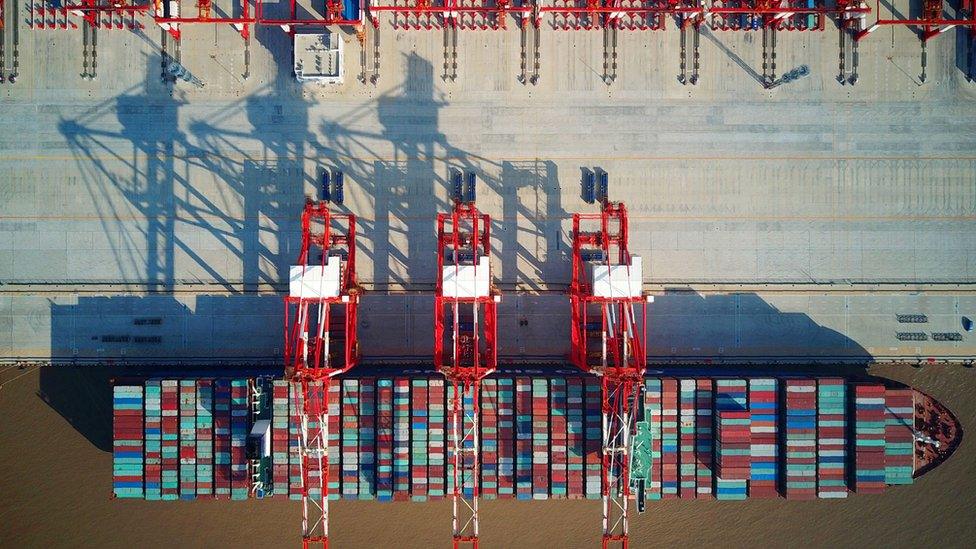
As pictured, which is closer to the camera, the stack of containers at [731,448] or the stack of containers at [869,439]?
the stack of containers at [731,448]

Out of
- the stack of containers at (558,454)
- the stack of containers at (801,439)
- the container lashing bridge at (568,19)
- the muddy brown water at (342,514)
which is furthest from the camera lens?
the muddy brown water at (342,514)

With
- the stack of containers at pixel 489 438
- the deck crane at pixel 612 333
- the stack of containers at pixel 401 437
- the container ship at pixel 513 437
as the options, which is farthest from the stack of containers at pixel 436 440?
the deck crane at pixel 612 333

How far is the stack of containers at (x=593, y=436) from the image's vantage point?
35719 millimetres

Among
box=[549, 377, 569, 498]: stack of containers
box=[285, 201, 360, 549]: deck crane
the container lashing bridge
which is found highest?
the container lashing bridge

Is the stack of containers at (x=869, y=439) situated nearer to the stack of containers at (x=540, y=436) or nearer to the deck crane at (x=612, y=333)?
the deck crane at (x=612, y=333)

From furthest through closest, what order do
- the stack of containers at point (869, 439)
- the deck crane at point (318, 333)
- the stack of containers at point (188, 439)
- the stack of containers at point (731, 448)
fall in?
1. the stack of containers at point (188, 439)
2. the stack of containers at point (869, 439)
3. the stack of containers at point (731, 448)
4. the deck crane at point (318, 333)

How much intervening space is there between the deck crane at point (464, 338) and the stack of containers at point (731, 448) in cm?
1688

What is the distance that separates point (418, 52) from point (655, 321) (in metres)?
28.2

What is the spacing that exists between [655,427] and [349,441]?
73.5 feet

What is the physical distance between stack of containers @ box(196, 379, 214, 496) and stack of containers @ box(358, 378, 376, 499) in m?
10.9

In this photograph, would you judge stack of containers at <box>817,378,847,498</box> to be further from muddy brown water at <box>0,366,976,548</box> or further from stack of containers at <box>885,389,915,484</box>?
muddy brown water at <box>0,366,976,548</box>

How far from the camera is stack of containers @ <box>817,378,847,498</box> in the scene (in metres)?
35.5

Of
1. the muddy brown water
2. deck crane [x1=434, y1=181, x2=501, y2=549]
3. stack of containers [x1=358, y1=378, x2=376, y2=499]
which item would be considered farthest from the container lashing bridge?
the muddy brown water

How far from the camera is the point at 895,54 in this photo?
3881 cm
